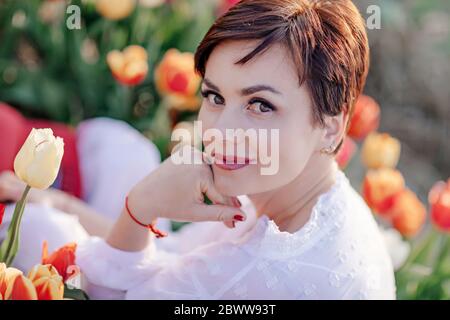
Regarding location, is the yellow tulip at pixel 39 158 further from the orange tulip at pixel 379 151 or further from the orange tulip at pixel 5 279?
the orange tulip at pixel 379 151

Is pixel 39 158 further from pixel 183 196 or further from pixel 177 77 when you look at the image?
pixel 177 77

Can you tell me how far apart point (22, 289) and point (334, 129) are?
0.45m

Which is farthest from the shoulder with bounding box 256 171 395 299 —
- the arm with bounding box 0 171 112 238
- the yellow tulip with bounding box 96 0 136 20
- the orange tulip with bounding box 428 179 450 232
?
the yellow tulip with bounding box 96 0 136 20

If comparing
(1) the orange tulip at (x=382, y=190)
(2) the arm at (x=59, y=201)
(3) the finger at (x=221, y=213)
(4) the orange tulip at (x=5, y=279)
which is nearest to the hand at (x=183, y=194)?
(3) the finger at (x=221, y=213)

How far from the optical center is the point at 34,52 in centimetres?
213

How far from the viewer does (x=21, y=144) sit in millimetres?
1713

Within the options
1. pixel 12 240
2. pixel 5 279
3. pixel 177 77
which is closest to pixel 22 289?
pixel 5 279

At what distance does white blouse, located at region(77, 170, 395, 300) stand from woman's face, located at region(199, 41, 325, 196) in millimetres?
82

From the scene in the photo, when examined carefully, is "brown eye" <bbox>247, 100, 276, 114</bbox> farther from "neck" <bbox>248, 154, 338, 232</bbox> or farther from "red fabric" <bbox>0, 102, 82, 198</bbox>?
"red fabric" <bbox>0, 102, 82, 198</bbox>

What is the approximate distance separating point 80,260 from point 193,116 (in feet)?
2.96
